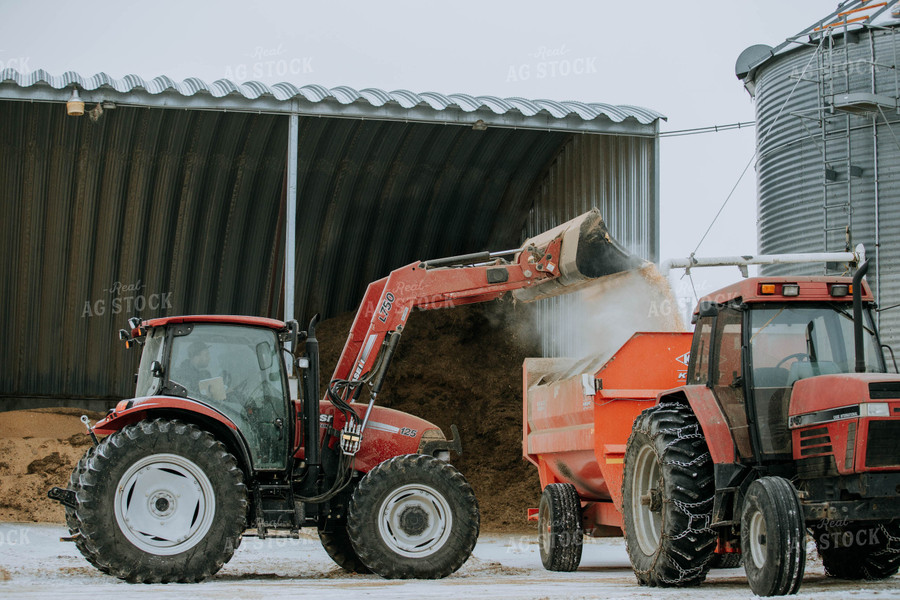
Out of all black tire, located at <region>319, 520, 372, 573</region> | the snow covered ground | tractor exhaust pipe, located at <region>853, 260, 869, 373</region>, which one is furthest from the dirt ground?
tractor exhaust pipe, located at <region>853, 260, 869, 373</region>

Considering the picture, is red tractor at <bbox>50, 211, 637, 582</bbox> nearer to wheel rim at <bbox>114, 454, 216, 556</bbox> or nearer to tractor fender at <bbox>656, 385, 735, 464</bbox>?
wheel rim at <bbox>114, 454, 216, 556</bbox>

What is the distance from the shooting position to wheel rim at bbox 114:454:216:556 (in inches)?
297

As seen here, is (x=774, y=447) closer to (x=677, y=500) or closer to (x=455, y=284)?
(x=677, y=500)

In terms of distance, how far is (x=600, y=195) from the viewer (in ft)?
50.3

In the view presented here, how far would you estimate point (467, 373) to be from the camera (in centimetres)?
1680

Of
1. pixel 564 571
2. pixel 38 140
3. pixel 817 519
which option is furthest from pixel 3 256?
pixel 817 519

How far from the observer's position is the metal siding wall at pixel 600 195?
46.4ft

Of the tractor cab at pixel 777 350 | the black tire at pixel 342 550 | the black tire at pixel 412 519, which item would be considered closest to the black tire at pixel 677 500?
the tractor cab at pixel 777 350

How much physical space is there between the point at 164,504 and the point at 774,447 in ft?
14.2

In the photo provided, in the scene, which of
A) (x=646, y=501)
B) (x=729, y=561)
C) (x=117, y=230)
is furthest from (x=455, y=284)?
(x=117, y=230)

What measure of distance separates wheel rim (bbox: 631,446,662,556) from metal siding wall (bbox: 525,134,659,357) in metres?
6.70

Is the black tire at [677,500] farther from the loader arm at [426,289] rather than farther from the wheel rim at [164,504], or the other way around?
the wheel rim at [164,504]

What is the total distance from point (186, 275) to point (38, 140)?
3061 mm

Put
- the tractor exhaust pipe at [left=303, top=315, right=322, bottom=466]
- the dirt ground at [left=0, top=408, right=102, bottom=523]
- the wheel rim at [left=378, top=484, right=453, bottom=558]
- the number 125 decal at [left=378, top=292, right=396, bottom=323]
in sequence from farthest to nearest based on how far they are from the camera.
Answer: the dirt ground at [left=0, top=408, right=102, bottom=523] < the number 125 decal at [left=378, top=292, right=396, bottom=323] < the tractor exhaust pipe at [left=303, top=315, right=322, bottom=466] < the wheel rim at [left=378, top=484, right=453, bottom=558]
